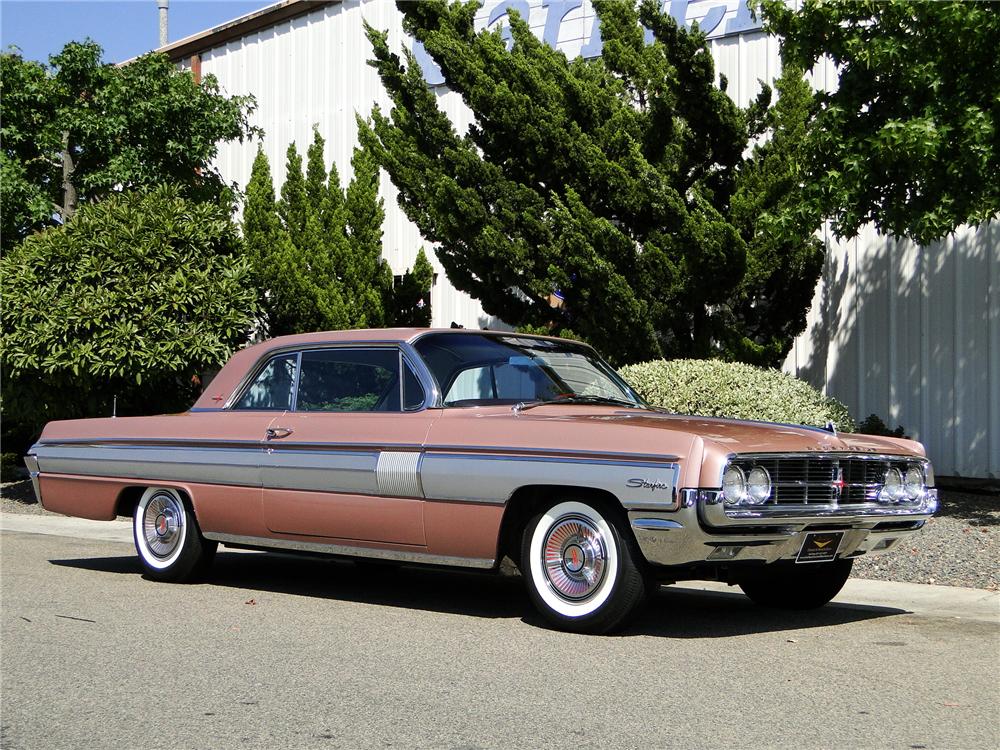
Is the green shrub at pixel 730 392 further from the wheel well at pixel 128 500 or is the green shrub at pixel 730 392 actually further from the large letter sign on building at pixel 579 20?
the large letter sign on building at pixel 579 20

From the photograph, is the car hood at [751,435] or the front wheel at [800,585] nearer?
the car hood at [751,435]

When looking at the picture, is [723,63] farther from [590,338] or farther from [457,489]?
[457,489]

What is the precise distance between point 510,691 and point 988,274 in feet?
34.7

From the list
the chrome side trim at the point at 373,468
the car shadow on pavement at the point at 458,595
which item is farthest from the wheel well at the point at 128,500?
the car shadow on pavement at the point at 458,595

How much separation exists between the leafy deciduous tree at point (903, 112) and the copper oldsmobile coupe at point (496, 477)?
3739mm

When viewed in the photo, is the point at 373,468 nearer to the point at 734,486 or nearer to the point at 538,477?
the point at 538,477

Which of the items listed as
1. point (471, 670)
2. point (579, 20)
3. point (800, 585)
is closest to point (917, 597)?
point (800, 585)

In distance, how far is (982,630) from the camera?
22.6ft

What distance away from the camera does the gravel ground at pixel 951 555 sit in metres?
8.94

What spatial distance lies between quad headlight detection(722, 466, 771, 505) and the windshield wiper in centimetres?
149

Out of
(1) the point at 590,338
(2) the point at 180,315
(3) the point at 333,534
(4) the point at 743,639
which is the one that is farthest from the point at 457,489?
(2) the point at 180,315

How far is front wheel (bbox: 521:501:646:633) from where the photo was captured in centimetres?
630

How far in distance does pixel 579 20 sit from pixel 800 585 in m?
11.9

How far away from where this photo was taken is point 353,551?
7496 mm
